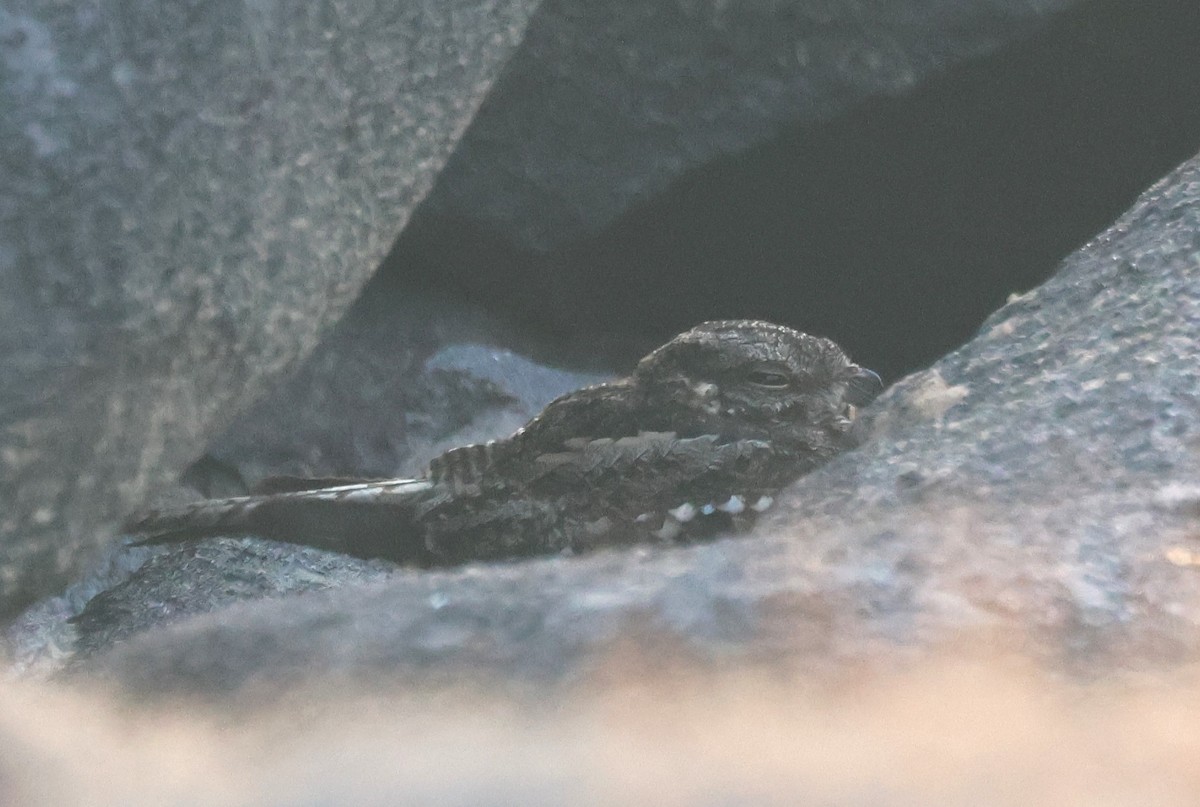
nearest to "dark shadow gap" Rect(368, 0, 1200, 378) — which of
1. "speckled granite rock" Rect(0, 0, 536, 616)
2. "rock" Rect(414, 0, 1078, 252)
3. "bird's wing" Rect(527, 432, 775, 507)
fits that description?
"rock" Rect(414, 0, 1078, 252)

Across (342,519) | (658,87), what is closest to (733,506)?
(342,519)

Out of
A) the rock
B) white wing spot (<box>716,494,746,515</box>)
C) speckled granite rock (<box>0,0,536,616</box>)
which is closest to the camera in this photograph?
speckled granite rock (<box>0,0,536,616</box>)

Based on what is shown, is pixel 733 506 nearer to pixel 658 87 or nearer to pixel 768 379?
pixel 768 379

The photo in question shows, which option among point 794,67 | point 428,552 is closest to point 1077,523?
point 428,552

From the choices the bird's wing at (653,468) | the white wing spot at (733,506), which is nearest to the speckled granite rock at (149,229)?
the bird's wing at (653,468)

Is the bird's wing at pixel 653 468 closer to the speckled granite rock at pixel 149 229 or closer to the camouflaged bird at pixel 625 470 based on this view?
the camouflaged bird at pixel 625 470

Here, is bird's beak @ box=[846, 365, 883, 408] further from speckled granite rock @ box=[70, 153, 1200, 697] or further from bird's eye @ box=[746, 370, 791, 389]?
speckled granite rock @ box=[70, 153, 1200, 697]

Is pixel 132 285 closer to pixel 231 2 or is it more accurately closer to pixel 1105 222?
pixel 231 2

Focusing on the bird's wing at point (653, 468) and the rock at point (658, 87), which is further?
the rock at point (658, 87)
